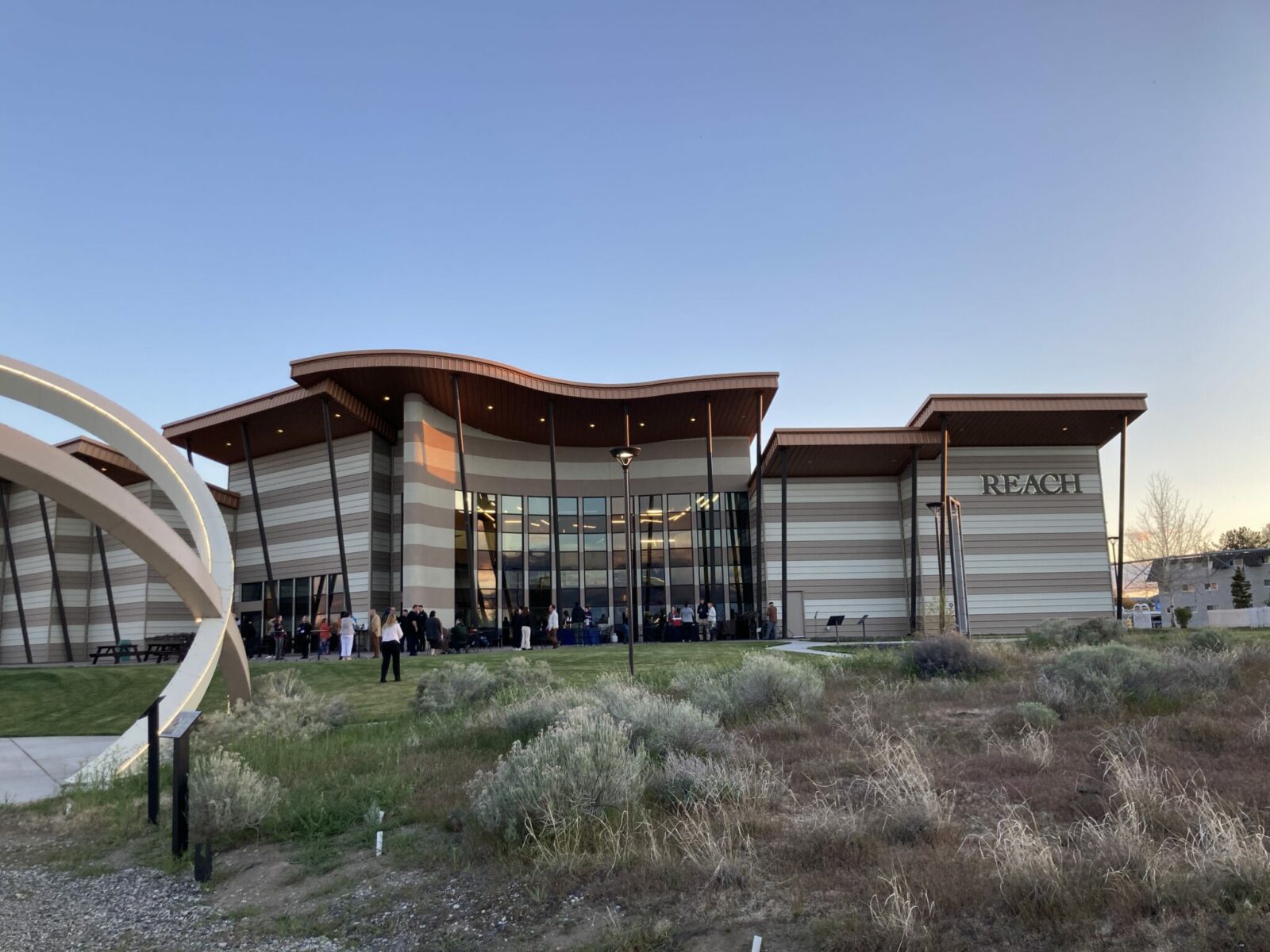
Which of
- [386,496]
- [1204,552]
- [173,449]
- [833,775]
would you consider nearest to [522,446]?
[386,496]

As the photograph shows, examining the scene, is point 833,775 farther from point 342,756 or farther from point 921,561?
point 921,561

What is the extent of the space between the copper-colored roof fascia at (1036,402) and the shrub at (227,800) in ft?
89.5

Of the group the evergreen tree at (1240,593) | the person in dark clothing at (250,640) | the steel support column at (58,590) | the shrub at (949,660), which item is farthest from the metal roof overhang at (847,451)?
the steel support column at (58,590)

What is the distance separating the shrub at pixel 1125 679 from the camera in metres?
8.35

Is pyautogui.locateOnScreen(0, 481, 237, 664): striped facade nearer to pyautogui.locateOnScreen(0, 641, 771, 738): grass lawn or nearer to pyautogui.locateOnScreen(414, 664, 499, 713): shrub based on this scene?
pyautogui.locateOnScreen(0, 641, 771, 738): grass lawn

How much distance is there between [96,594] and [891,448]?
115ft

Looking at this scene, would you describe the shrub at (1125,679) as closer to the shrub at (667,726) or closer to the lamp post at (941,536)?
the shrub at (667,726)

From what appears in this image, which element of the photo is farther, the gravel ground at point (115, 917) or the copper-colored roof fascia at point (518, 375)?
the copper-colored roof fascia at point (518, 375)

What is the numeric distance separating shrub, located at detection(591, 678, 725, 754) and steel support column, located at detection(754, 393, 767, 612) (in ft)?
78.8

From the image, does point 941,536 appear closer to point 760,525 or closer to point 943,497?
point 943,497

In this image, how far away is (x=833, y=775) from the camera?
643 centimetres

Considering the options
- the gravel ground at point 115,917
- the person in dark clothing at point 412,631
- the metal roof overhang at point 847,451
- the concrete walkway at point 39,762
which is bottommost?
the person in dark clothing at point 412,631

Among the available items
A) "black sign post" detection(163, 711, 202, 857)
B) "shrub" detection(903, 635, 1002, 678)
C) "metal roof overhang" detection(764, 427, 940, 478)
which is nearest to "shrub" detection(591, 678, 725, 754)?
"black sign post" detection(163, 711, 202, 857)

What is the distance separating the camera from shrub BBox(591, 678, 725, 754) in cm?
705
